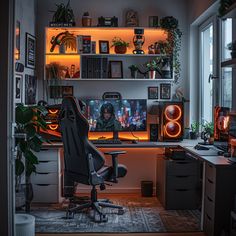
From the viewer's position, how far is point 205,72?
5637 millimetres

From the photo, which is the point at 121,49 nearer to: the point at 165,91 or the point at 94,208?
the point at 165,91

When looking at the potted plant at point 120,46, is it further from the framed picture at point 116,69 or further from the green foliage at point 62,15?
the green foliage at point 62,15

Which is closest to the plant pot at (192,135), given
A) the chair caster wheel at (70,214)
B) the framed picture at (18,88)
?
the chair caster wheel at (70,214)

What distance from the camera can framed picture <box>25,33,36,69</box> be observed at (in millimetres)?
5230

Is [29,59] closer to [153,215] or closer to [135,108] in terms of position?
[135,108]

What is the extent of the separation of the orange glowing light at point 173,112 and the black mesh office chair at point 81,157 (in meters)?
1.13

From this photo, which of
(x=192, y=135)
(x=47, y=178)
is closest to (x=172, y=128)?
(x=192, y=135)

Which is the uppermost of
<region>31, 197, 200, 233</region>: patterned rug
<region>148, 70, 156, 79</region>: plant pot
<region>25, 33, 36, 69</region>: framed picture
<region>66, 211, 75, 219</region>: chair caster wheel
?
<region>25, 33, 36, 69</region>: framed picture

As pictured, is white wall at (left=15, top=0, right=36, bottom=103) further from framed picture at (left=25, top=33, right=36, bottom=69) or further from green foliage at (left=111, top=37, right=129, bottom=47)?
green foliage at (left=111, top=37, right=129, bottom=47)

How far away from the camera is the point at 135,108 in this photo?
5684 millimetres

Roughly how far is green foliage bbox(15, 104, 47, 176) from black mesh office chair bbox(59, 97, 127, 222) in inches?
11.1

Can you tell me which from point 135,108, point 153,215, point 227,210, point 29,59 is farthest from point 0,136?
point 135,108

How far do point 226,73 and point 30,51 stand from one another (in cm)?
228

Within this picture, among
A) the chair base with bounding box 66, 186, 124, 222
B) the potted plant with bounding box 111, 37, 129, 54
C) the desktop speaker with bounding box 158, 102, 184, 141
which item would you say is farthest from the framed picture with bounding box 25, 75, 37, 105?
the desktop speaker with bounding box 158, 102, 184, 141
